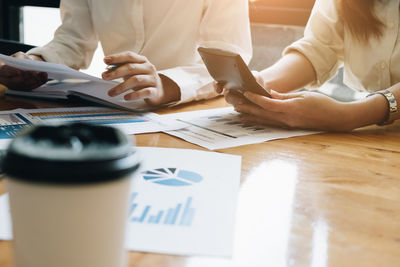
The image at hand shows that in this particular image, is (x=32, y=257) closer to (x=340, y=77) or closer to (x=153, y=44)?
(x=153, y=44)

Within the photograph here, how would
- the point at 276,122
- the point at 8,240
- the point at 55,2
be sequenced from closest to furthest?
the point at 8,240, the point at 276,122, the point at 55,2

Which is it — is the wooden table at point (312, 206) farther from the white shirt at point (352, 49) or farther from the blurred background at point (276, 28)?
the blurred background at point (276, 28)

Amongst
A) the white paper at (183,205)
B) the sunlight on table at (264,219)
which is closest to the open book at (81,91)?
the white paper at (183,205)

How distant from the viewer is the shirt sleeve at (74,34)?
1380 millimetres

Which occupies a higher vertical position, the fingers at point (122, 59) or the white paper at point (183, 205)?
the fingers at point (122, 59)

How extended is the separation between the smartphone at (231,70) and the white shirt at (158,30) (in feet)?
0.78

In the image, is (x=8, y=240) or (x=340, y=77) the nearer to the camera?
(x=8, y=240)

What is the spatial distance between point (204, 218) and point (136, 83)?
0.58m

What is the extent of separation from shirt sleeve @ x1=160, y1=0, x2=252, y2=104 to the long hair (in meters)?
0.33

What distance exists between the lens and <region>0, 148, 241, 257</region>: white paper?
14.9 inches

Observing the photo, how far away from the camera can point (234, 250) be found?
379 millimetres

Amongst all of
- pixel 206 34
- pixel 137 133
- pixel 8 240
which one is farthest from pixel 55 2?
pixel 8 240

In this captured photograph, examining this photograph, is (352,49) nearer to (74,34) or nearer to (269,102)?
(269,102)

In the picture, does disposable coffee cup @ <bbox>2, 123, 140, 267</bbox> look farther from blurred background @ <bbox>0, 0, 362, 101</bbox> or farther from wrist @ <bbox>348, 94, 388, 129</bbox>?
blurred background @ <bbox>0, 0, 362, 101</bbox>
